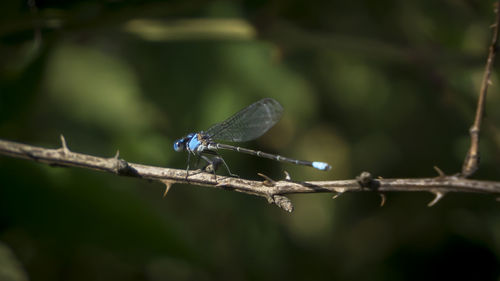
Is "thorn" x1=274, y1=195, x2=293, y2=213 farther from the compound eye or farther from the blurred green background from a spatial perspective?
Result: the compound eye

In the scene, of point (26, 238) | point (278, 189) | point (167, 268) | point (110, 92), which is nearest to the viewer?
point (278, 189)

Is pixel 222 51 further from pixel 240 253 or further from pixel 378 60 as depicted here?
pixel 240 253

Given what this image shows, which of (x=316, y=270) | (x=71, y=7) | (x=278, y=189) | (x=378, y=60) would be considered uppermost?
(x=378, y=60)

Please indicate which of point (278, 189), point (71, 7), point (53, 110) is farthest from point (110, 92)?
point (278, 189)

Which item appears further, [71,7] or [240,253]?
[240,253]

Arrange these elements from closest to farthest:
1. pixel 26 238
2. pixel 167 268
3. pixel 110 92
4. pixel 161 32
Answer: pixel 26 238, pixel 167 268, pixel 161 32, pixel 110 92

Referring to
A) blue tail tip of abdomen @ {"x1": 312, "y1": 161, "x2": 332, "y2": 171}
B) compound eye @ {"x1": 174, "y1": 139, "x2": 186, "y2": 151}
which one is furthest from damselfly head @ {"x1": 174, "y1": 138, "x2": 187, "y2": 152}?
blue tail tip of abdomen @ {"x1": 312, "y1": 161, "x2": 332, "y2": 171}

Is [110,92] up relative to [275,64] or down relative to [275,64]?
down

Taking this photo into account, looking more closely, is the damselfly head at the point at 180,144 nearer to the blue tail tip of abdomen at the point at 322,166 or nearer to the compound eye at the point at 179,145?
the compound eye at the point at 179,145
